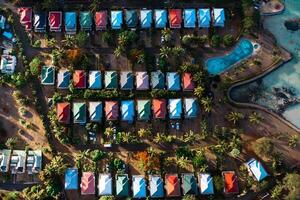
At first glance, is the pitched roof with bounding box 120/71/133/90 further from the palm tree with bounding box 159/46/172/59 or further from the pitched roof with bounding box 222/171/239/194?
the pitched roof with bounding box 222/171/239/194

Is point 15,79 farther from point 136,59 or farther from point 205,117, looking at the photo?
point 205,117

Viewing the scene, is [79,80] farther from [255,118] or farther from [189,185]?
[255,118]

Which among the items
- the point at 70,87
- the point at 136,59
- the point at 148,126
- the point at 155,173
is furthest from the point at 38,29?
the point at 155,173

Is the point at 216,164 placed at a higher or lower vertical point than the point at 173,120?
lower

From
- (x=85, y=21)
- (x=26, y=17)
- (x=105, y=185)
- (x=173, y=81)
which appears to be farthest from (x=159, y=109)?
(x=26, y=17)

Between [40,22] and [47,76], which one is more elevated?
[40,22]

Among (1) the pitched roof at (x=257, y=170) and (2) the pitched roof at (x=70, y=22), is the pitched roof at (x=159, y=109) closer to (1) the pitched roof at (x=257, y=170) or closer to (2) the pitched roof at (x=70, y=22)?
(1) the pitched roof at (x=257, y=170)

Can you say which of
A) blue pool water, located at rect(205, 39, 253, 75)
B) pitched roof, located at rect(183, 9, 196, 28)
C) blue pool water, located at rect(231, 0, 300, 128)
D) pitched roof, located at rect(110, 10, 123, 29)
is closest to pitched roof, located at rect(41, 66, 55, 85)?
pitched roof, located at rect(110, 10, 123, 29)
